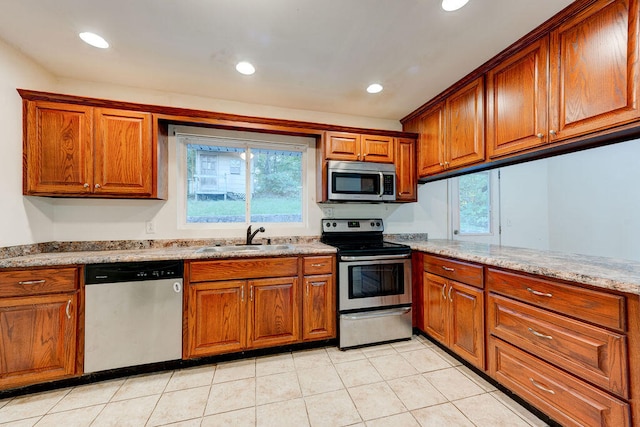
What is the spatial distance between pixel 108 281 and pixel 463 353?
2794 mm

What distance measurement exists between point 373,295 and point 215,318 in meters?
1.42

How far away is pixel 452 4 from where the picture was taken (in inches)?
57.3

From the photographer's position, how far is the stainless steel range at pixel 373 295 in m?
2.35

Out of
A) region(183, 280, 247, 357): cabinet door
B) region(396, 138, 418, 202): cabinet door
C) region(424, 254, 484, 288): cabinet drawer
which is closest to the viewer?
region(424, 254, 484, 288): cabinet drawer

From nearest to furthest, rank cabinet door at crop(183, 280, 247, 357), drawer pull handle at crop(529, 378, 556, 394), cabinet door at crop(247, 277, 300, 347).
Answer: drawer pull handle at crop(529, 378, 556, 394) < cabinet door at crop(183, 280, 247, 357) < cabinet door at crop(247, 277, 300, 347)

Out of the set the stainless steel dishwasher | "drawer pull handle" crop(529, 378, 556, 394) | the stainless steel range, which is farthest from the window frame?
"drawer pull handle" crop(529, 378, 556, 394)

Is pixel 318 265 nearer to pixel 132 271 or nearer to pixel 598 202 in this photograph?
pixel 132 271

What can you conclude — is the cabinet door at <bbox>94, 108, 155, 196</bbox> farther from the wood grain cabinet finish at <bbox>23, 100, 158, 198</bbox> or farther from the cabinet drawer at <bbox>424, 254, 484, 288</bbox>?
the cabinet drawer at <bbox>424, 254, 484, 288</bbox>

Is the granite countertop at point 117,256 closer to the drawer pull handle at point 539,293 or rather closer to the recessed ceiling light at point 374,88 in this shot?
the drawer pull handle at point 539,293

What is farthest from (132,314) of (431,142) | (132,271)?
(431,142)

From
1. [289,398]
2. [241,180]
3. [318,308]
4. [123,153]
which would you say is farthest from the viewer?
[241,180]

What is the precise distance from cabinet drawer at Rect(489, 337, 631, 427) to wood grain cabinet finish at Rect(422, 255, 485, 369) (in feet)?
0.46

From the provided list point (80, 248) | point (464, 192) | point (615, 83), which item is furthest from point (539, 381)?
point (80, 248)

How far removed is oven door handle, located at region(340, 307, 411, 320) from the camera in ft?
7.71
